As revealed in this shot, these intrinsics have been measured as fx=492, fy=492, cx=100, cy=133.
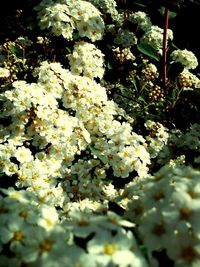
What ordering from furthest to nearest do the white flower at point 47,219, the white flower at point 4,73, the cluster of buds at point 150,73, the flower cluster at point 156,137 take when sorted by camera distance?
the cluster of buds at point 150,73
the white flower at point 4,73
the flower cluster at point 156,137
the white flower at point 47,219

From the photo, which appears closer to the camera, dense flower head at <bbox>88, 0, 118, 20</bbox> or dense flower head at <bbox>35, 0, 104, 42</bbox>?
dense flower head at <bbox>35, 0, 104, 42</bbox>

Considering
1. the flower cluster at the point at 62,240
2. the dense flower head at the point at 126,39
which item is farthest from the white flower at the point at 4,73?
the flower cluster at the point at 62,240

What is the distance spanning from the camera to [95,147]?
341 cm

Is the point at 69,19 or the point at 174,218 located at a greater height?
the point at 174,218

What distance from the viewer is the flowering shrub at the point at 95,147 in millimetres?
1896

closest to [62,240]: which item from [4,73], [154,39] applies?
[4,73]

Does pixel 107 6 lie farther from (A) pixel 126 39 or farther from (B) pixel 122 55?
(B) pixel 122 55

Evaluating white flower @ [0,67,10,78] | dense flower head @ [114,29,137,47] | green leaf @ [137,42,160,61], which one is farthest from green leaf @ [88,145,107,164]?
dense flower head @ [114,29,137,47]

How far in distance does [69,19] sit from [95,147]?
126 centimetres

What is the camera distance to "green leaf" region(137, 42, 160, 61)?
439 cm

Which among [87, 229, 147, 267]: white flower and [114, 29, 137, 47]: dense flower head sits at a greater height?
[87, 229, 147, 267]: white flower

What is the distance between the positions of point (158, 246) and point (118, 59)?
2730mm

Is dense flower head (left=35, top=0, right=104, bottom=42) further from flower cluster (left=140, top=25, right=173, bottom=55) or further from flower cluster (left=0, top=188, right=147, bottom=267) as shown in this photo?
flower cluster (left=0, top=188, right=147, bottom=267)

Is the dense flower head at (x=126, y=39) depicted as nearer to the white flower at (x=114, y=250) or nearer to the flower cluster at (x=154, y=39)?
the flower cluster at (x=154, y=39)
